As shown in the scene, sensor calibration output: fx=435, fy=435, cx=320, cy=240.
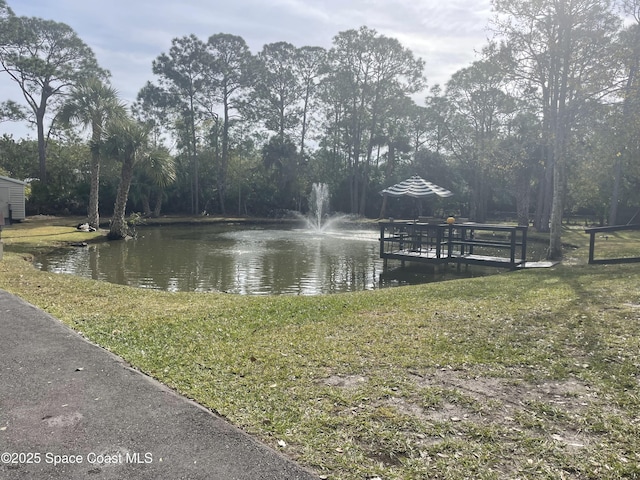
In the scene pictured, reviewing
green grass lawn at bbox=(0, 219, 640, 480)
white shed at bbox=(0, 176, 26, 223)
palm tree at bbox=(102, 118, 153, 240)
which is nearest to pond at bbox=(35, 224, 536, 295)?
palm tree at bbox=(102, 118, 153, 240)

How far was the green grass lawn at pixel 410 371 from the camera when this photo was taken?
8.66 ft

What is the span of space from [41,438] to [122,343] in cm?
192

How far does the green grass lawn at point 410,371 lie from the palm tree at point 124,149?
13063mm

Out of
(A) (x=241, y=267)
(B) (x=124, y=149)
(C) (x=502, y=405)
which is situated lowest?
(A) (x=241, y=267)

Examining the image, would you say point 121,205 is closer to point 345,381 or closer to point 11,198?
point 11,198

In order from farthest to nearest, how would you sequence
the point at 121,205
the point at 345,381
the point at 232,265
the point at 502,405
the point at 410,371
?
the point at 121,205
the point at 232,265
the point at 410,371
the point at 345,381
the point at 502,405

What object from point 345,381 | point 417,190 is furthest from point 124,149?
point 345,381

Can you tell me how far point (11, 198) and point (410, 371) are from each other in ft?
93.8

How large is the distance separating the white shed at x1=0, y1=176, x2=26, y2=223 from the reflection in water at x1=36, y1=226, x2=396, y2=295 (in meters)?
11.1

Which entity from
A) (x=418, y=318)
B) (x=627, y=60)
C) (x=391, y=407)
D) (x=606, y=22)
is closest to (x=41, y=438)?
(x=391, y=407)

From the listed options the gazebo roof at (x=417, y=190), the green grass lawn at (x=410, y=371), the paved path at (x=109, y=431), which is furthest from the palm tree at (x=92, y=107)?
the paved path at (x=109, y=431)

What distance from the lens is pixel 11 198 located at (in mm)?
25219

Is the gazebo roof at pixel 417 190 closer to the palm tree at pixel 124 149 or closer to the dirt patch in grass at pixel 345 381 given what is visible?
the palm tree at pixel 124 149

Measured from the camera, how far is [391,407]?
319cm
